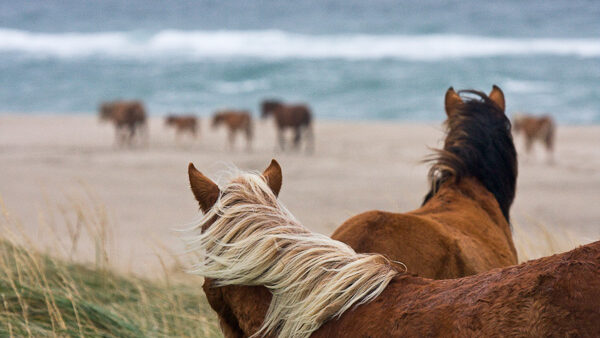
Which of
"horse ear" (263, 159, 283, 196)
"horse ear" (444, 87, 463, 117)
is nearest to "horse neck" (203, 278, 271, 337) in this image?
"horse ear" (263, 159, 283, 196)

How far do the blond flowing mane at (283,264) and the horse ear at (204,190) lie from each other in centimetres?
3

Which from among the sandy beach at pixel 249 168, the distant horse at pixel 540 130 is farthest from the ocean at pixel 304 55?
the distant horse at pixel 540 130

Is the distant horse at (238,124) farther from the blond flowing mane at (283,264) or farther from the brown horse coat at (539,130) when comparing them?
the blond flowing mane at (283,264)

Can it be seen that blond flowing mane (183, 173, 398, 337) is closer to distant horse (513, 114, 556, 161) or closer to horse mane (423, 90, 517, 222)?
horse mane (423, 90, 517, 222)

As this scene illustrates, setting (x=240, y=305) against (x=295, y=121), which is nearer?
(x=240, y=305)

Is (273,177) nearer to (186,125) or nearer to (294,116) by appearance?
(294,116)

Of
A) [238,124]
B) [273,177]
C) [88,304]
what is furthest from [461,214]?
[238,124]

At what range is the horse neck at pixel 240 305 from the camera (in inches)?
62.3

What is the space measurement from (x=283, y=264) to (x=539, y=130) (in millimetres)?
15956

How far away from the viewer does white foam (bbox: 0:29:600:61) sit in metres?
→ 41.2

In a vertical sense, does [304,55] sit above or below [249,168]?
above

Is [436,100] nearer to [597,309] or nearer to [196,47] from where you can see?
[196,47]

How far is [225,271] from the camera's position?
156 cm

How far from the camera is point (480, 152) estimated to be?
10.8 ft
